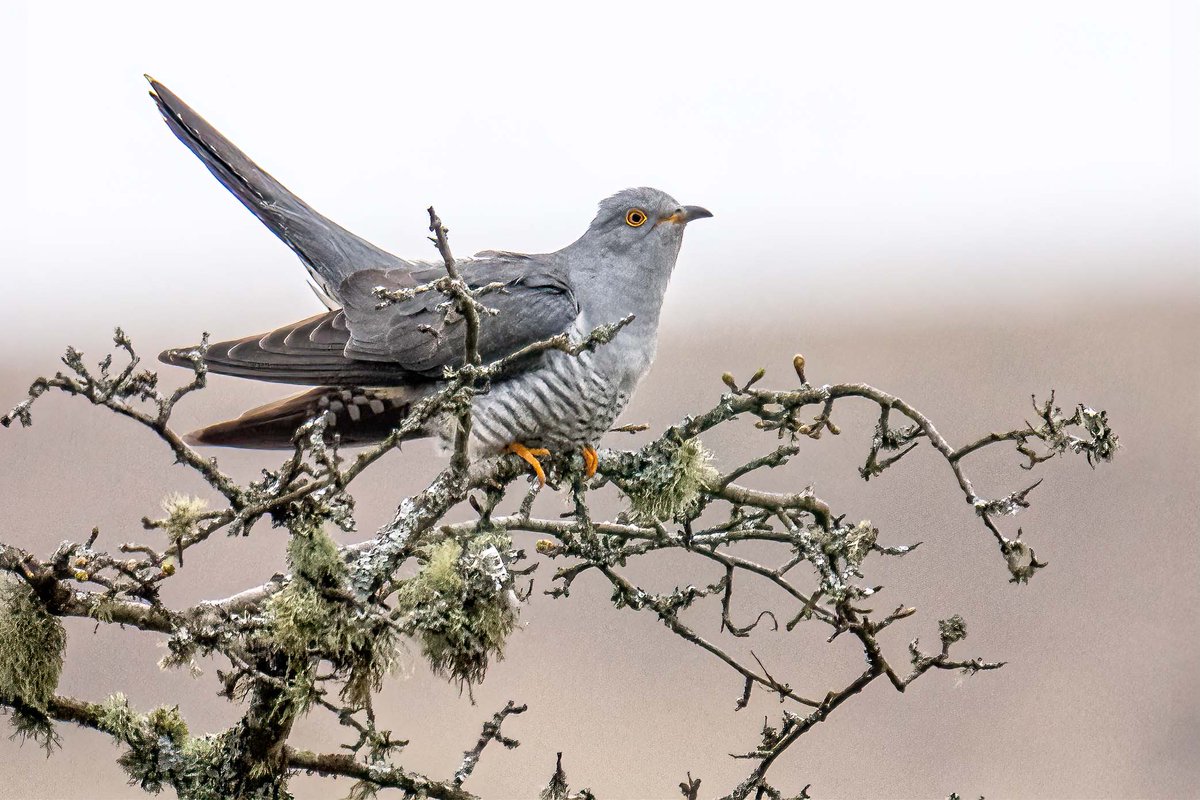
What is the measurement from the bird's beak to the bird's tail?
1004 mm

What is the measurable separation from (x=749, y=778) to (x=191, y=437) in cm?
155

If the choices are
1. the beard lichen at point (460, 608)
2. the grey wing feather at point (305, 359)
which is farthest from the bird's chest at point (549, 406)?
the beard lichen at point (460, 608)

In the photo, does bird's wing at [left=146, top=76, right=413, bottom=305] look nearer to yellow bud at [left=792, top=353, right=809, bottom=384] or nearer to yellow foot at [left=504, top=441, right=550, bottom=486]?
yellow foot at [left=504, top=441, right=550, bottom=486]

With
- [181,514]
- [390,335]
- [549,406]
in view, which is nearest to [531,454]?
[549,406]

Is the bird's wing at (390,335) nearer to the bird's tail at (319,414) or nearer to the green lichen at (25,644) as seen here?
the bird's tail at (319,414)

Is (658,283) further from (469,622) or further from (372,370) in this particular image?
(469,622)

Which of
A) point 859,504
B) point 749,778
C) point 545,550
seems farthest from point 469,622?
point 859,504

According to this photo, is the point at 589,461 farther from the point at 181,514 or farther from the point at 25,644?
the point at 25,644

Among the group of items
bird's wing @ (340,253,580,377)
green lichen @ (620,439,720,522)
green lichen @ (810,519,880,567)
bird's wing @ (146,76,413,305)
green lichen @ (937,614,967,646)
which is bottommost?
green lichen @ (937,614,967,646)

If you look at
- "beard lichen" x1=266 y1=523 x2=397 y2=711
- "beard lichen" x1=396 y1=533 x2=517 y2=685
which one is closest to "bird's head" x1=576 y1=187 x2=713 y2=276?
"beard lichen" x1=396 y1=533 x2=517 y2=685

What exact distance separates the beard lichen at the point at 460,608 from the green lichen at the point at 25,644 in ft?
1.97

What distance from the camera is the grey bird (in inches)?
111

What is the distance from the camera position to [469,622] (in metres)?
1.90

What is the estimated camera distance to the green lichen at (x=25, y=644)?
1.89m
